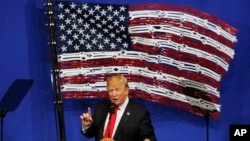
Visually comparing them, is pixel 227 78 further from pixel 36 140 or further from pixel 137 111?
pixel 36 140

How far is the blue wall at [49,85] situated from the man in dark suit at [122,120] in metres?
0.96

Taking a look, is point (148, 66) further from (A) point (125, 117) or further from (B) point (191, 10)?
(A) point (125, 117)

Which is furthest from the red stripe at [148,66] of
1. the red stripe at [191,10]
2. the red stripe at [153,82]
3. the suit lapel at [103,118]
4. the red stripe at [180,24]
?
the suit lapel at [103,118]

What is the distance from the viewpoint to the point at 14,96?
3.88 metres

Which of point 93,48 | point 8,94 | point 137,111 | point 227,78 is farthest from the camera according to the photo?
point 227,78

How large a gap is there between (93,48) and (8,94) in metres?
0.89

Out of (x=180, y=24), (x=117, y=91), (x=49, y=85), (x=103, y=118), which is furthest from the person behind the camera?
(x=49, y=85)

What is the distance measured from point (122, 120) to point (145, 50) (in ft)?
3.35

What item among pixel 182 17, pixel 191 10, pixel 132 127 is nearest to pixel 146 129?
pixel 132 127

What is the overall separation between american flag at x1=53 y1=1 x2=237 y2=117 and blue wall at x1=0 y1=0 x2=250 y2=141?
0.57ft

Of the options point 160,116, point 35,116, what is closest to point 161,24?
point 160,116

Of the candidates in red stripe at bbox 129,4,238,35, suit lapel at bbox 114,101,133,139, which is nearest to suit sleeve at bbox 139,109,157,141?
suit lapel at bbox 114,101,133,139

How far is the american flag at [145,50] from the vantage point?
13.8 feet

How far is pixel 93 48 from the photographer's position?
422 centimetres
